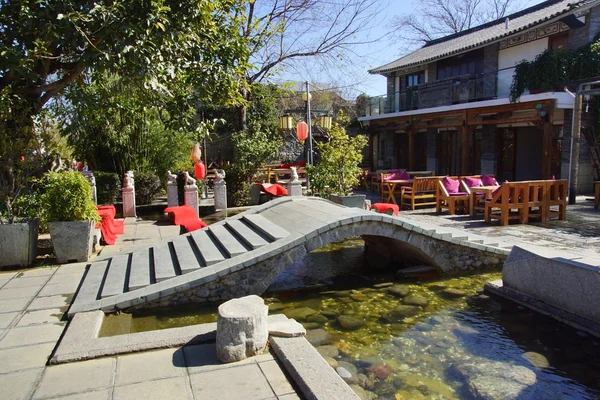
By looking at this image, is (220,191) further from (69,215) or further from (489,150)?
(489,150)

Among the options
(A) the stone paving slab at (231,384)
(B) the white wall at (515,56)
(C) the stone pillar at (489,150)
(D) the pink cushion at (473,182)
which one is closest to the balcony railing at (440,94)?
(B) the white wall at (515,56)

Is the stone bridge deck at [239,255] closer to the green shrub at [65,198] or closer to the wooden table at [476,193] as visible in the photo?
the green shrub at [65,198]

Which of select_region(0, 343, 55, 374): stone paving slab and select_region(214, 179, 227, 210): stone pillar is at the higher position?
select_region(214, 179, 227, 210): stone pillar

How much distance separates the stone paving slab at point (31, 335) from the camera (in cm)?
432

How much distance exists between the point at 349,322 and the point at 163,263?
274 cm

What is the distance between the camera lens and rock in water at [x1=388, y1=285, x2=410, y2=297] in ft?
20.6

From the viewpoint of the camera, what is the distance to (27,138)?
6.93 metres

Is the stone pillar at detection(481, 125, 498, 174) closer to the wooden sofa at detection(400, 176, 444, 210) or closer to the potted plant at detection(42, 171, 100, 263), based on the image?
the wooden sofa at detection(400, 176, 444, 210)

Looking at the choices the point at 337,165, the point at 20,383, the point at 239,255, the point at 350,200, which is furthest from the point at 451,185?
the point at 20,383

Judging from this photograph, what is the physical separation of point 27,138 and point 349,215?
4.96 m

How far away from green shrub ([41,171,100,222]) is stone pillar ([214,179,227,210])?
19.1ft

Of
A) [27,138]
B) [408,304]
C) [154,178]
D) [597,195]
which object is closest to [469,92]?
[597,195]

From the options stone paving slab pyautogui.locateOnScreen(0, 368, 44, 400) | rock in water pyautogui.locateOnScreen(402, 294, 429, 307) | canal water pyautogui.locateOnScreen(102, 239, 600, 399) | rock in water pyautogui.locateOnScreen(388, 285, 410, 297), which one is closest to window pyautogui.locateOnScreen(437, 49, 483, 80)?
canal water pyautogui.locateOnScreen(102, 239, 600, 399)

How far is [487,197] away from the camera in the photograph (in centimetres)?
1098
